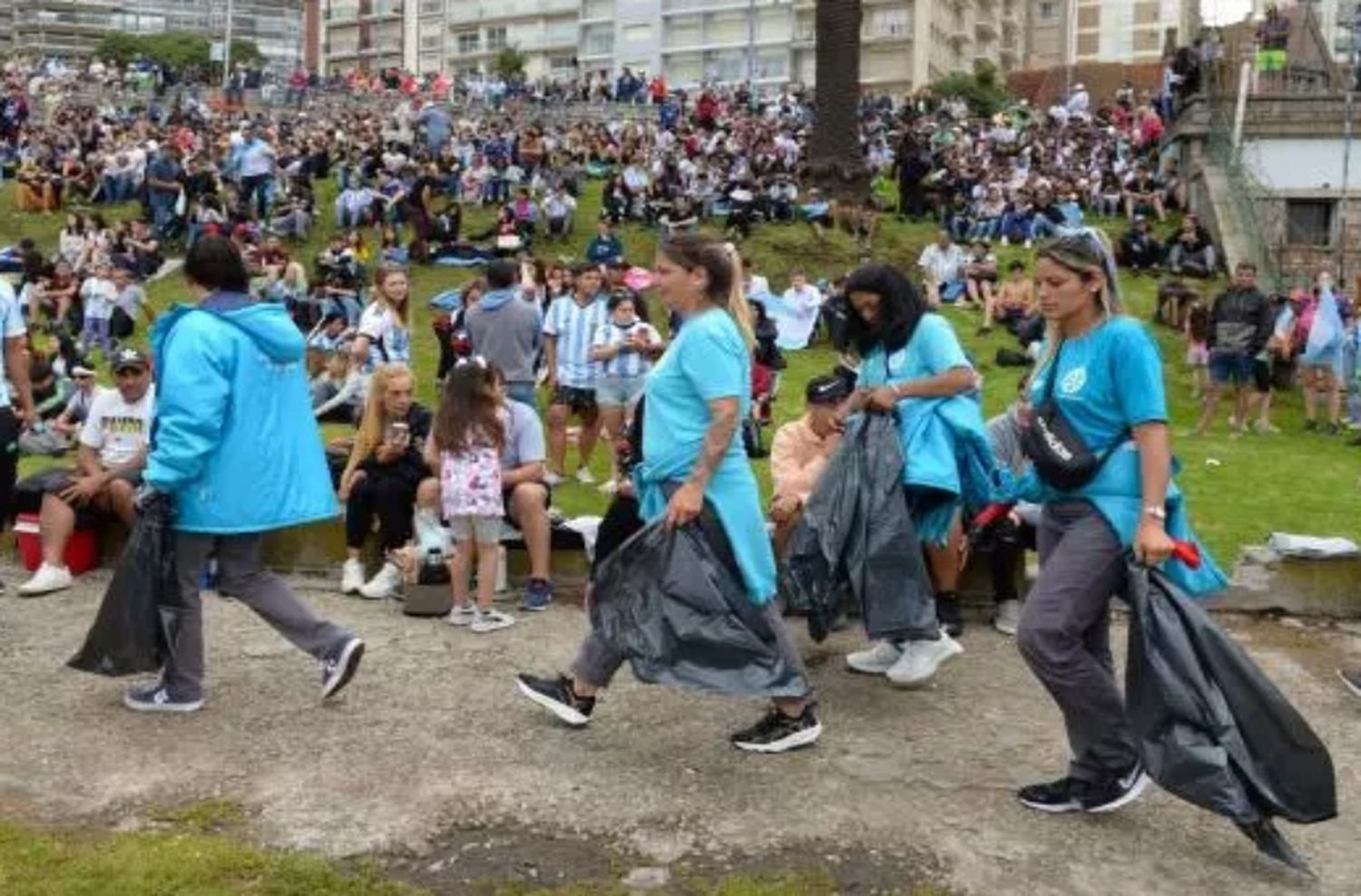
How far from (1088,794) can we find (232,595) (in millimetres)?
2905

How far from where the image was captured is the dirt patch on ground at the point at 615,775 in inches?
154

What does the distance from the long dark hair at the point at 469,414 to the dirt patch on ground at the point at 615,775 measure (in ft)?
2.99

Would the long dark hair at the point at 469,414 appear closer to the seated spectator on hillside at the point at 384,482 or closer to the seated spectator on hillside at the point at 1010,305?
the seated spectator on hillside at the point at 384,482

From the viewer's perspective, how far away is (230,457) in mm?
4918

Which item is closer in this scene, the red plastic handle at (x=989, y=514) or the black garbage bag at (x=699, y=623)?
the black garbage bag at (x=699, y=623)

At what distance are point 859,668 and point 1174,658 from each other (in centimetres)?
184

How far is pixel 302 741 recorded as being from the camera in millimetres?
4785

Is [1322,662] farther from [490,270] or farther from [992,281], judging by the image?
[992,281]

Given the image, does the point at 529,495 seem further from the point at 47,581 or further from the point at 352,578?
the point at 47,581

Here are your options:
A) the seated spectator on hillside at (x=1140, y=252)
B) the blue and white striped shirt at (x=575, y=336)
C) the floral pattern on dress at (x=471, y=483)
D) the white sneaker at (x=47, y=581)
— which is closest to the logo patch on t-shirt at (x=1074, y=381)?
the floral pattern on dress at (x=471, y=483)

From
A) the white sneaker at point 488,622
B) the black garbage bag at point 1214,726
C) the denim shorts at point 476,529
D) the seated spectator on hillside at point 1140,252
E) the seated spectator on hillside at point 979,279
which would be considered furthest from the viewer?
the seated spectator on hillside at point 1140,252

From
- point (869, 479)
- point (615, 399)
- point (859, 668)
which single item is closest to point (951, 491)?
point (869, 479)

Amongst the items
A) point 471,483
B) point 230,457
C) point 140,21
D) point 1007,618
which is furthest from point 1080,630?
point 140,21

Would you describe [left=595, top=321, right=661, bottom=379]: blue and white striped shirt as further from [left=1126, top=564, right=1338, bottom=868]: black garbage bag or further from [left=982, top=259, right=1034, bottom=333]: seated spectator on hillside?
[left=982, top=259, right=1034, bottom=333]: seated spectator on hillside
